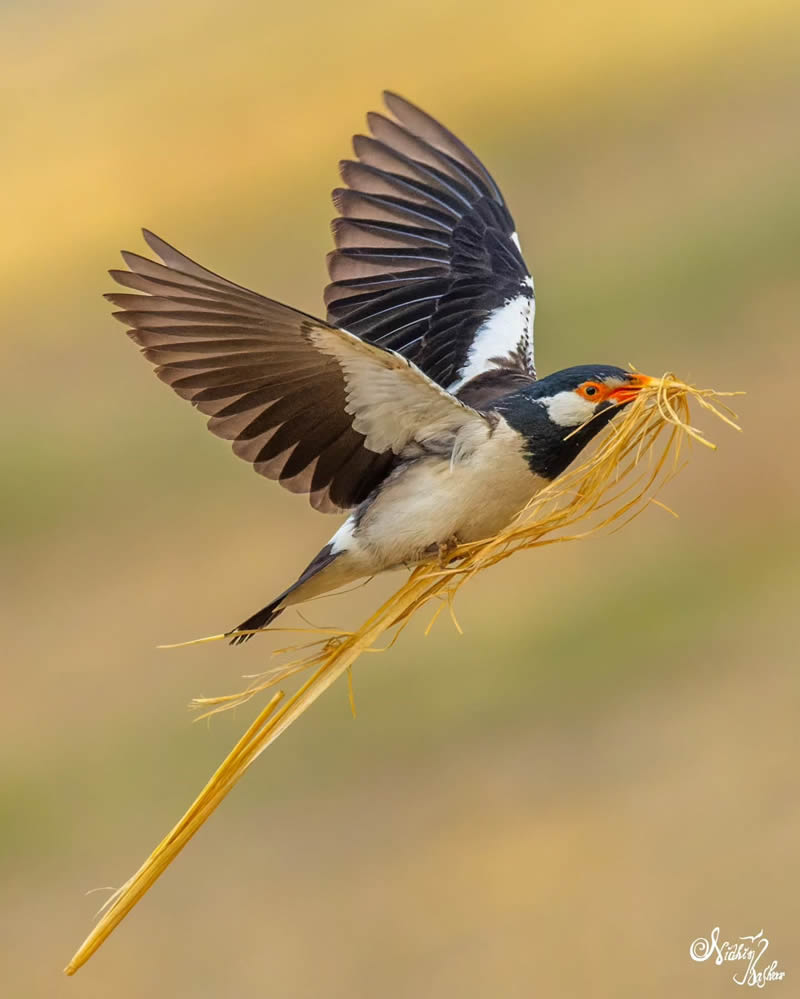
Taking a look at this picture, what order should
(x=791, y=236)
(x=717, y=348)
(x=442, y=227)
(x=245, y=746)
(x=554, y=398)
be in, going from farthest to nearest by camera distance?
1. (x=791, y=236)
2. (x=717, y=348)
3. (x=442, y=227)
4. (x=554, y=398)
5. (x=245, y=746)

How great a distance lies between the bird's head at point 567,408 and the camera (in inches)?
173

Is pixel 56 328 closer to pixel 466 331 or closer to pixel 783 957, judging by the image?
pixel 783 957

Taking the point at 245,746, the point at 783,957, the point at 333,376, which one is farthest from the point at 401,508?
the point at 783,957

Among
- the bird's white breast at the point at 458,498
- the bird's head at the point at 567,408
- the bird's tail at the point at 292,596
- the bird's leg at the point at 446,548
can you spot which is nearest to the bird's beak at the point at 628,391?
the bird's head at the point at 567,408

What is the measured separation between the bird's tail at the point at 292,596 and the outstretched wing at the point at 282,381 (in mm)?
149

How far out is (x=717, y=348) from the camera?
530 inches

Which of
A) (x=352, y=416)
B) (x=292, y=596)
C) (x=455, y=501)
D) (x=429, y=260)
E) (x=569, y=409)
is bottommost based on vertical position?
(x=292, y=596)

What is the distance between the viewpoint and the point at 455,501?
4.40m

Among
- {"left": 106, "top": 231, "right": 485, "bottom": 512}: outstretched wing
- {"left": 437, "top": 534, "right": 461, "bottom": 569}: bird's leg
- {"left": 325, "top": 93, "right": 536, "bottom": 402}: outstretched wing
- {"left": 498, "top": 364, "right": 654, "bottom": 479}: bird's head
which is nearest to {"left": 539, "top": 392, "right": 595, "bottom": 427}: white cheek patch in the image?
{"left": 498, "top": 364, "right": 654, "bottom": 479}: bird's head

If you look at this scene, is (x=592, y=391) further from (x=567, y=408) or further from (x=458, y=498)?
(x=458, y=498)

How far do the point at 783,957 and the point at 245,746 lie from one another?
6.69 meters

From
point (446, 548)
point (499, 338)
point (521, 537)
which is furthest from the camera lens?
point (499, 338)

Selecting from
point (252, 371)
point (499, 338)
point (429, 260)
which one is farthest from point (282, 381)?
point (429, 260)

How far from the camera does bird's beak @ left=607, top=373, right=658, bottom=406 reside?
4.39 meters
